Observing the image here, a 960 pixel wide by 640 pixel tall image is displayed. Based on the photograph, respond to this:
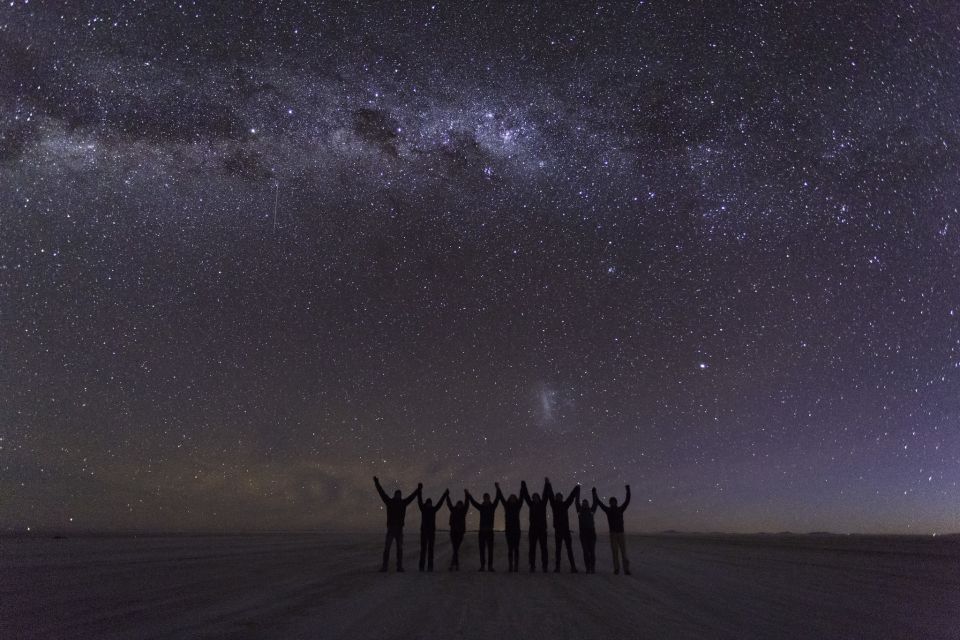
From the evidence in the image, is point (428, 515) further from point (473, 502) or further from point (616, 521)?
point (616, 521)

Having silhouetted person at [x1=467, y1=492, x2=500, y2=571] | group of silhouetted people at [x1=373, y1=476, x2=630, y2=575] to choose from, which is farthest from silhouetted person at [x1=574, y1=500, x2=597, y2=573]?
silhouetted person at [x1=467, y1=492, x2=500, y2=571]

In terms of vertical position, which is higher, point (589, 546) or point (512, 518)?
point (512, 518)

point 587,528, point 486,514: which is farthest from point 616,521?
point 486,514

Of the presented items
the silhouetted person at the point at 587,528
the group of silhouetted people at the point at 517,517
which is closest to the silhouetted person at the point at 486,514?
Answer: the group of silhouetted people at the point at 517,517

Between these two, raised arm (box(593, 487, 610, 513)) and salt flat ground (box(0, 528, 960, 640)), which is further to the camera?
raised arm (box(593, 487, 610, 513))

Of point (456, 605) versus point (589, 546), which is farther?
point (589, 546)

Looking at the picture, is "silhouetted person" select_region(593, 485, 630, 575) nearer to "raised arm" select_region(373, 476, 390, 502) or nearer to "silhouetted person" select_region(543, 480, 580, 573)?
"silhouetted person" select_region(543, 480, 580, 573)

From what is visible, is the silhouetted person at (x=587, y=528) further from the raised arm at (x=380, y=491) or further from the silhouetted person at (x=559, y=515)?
the raised arm at (x=380, y=491)

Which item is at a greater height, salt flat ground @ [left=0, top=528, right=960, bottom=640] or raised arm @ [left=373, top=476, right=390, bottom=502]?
raised arm @ [left=373, top=476, right=390, bottom=502]

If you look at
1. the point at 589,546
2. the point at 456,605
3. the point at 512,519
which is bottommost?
the point at 456,605

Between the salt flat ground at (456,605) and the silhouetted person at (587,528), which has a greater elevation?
the silhouetted person at (587,528)

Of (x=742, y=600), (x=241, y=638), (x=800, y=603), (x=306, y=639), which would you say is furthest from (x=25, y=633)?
(x=800, y=603)

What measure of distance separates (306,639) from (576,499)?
851cm

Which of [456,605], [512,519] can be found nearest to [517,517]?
[512,519]
